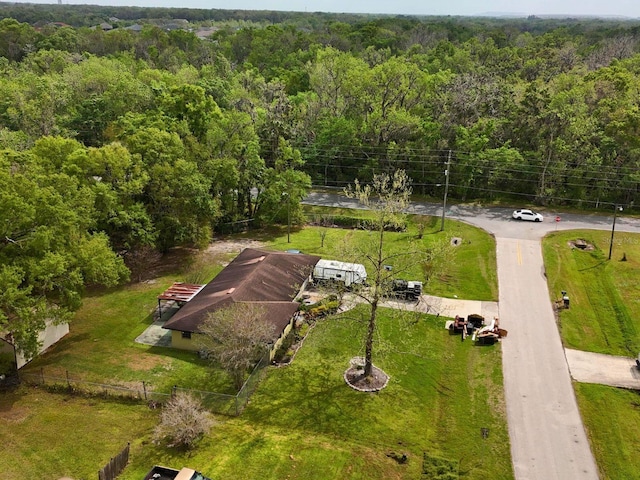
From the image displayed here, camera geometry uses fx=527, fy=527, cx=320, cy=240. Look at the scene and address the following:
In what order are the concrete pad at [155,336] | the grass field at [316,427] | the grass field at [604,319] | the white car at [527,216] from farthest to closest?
the white car at [527,216], the concrete pad at [155,336], the grass field at [604,319], the grass field at [316,427]

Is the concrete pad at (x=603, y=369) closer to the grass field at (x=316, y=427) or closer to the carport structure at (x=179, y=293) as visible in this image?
the grass field at (x=316, y=427)

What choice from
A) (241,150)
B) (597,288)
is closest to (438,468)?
(597,288)

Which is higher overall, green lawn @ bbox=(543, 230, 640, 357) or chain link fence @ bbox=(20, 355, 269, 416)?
green lawn @ bbox=(543, 230, 640, 357)

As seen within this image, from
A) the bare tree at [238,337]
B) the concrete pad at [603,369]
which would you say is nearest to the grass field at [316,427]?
the bare tree at [238,337]

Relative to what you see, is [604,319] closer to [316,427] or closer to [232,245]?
[316,427]

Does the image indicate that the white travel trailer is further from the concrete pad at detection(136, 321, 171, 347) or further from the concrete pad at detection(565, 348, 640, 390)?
the concrete pad at detection(565, 348, 640, 390)

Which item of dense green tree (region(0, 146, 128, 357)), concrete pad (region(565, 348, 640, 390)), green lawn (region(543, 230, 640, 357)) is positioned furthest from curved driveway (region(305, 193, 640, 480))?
dense green tree (region(0, 146, 128, 357))
